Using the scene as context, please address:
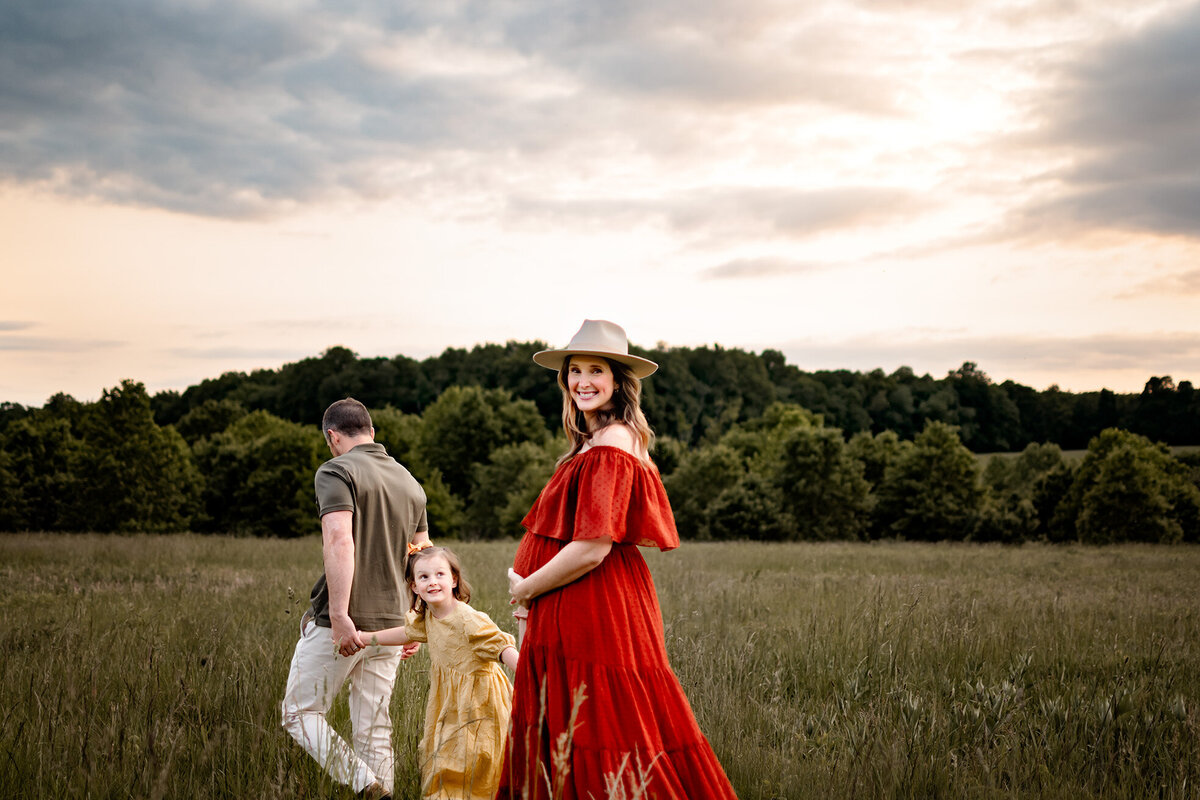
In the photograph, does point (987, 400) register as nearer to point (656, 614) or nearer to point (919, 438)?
point (919, 438)

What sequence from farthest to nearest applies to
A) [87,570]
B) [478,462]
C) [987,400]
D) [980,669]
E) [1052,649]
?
[987,400], [478,462], [87,570], [1052,649], [980,669]

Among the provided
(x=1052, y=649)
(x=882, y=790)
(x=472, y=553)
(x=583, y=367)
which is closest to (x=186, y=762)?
(x=583, y=367)

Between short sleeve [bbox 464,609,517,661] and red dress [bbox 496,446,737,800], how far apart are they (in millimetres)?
420

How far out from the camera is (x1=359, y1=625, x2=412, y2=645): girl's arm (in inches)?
153

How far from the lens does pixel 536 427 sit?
6031 centimetres

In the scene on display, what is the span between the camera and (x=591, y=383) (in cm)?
343

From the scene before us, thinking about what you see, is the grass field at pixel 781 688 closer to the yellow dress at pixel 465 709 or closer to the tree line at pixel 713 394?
the yellow dress at pixel 465 709

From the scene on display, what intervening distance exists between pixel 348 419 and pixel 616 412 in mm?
1589

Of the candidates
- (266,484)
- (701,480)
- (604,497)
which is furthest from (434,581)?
(266,484)

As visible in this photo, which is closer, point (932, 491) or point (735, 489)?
point (932, 491)

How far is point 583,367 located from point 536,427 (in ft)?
187

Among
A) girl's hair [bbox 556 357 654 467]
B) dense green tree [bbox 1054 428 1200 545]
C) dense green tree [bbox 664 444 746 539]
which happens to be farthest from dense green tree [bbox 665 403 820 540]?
girl's hair [bbox 556 357 654 467]

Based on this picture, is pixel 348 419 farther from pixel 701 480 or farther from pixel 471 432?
pixel 471 432

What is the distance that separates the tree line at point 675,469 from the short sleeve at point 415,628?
3220cm
